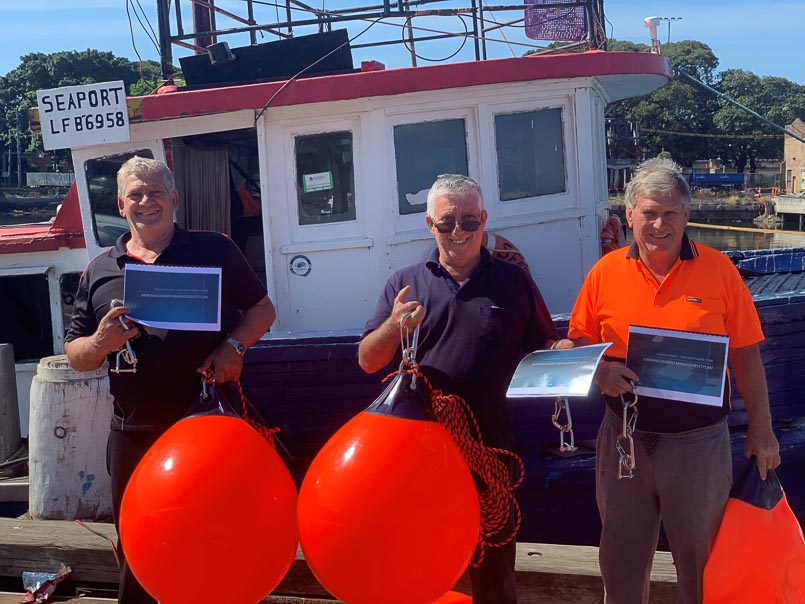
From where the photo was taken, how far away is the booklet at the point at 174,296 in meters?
2.60

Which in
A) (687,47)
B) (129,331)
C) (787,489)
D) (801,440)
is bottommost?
(787,489)

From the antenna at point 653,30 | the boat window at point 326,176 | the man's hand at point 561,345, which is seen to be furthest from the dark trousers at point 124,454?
the antenna at point 653,30

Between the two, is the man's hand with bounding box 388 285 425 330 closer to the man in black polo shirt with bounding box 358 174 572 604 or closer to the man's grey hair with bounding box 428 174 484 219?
the man in black polo shirt with bounding box 358 174 572 604

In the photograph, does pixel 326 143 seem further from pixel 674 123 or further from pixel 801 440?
pixel 674 123

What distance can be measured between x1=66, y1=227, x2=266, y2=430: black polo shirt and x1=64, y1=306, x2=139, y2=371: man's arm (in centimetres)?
12

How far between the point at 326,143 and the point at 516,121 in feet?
3.69

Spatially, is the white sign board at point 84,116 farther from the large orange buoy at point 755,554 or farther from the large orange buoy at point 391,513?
the large orange buoy at point 755,554

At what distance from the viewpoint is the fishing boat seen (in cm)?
414

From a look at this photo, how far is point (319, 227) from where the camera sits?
4.61m

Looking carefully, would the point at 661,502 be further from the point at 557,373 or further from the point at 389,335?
the point at 389,335

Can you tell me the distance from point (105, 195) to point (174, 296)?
8.38ft

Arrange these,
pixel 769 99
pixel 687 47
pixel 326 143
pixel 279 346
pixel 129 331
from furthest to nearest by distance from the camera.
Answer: pixel 687 47
pixel 769 99
pixel 326 143
pixel 279 346
pixel 129 331

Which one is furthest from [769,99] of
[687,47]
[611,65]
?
[611,65]

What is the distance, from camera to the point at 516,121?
464 centimetres
